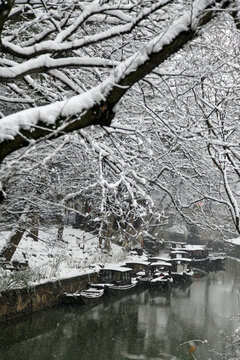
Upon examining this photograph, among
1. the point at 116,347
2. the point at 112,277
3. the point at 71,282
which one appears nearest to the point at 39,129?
the point at 116,347

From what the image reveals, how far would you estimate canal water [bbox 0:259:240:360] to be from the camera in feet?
33.2

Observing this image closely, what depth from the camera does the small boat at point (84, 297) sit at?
14367mm

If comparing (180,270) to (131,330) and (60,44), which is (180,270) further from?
(60,44)

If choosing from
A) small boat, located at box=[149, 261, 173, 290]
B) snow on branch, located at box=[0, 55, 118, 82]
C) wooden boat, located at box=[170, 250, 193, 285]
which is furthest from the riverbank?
snow on branch, located at box=[0, 55, 118, 82]

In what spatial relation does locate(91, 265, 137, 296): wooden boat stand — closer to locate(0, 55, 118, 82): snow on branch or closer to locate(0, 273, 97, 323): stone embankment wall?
locate(0, 273, 97, 323): stone embankment wall

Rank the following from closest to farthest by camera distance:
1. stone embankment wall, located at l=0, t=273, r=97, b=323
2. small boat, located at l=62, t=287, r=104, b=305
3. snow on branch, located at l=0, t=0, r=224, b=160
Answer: snow on branch, located at l=0, t=0, r=224, b=160, stone embankment wall, located at l=0, t=273, r=97, b=323, small boat, located at l=62, t=287, r=104, b=305

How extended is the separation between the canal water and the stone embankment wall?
14.0 inches

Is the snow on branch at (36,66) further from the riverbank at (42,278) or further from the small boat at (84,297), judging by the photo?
the small boat at (84,297)

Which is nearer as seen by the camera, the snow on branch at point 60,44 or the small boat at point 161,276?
the snow on branch at point 60,44

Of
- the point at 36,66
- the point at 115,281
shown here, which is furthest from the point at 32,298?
the point at 36,66

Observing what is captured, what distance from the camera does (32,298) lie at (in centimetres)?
1288

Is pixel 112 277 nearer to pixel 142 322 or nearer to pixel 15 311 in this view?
pixel 142 322

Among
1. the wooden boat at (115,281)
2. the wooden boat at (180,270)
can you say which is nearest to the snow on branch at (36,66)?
the wooden boat at (115,281)

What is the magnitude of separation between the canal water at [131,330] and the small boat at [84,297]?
1.00 ft
